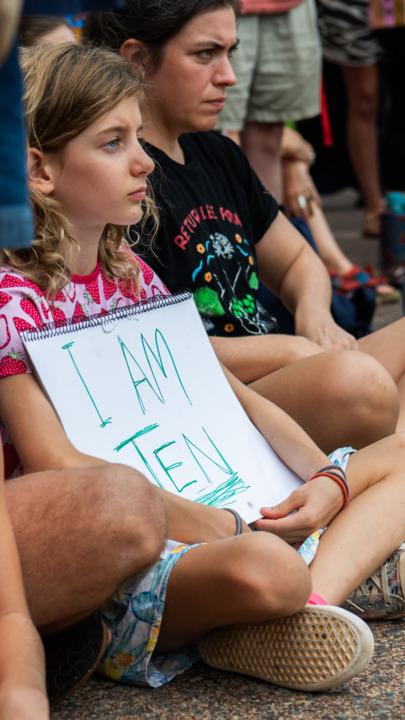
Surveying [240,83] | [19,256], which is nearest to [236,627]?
[19,256]

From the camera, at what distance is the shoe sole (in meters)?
2.03

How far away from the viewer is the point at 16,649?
1.75m

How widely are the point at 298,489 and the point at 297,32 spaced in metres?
2.75

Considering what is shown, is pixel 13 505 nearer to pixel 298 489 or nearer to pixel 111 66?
pixel 298 489

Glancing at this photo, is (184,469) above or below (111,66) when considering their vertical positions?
below

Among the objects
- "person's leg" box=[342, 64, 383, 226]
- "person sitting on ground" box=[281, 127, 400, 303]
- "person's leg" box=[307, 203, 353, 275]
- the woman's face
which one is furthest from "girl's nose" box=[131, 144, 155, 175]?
"person's leg" box=[342, 64, 383, 226]

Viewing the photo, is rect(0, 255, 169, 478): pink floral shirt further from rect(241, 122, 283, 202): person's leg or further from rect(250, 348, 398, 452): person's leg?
rect(241, 122, 283, 202): person's leg

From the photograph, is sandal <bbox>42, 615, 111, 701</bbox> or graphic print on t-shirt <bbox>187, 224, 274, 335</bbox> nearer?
sandal <bbox>42, 615, 111, 701</bbox>

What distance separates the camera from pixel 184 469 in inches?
93.9

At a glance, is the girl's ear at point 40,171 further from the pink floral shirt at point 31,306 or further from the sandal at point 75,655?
the sandal at point 75,655

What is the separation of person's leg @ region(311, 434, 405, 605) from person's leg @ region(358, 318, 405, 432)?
47 centimetres

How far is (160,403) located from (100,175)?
429mm

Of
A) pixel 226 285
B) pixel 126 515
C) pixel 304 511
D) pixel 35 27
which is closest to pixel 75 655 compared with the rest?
pixel 126 515

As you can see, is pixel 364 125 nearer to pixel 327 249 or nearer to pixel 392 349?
pixel 327 249
